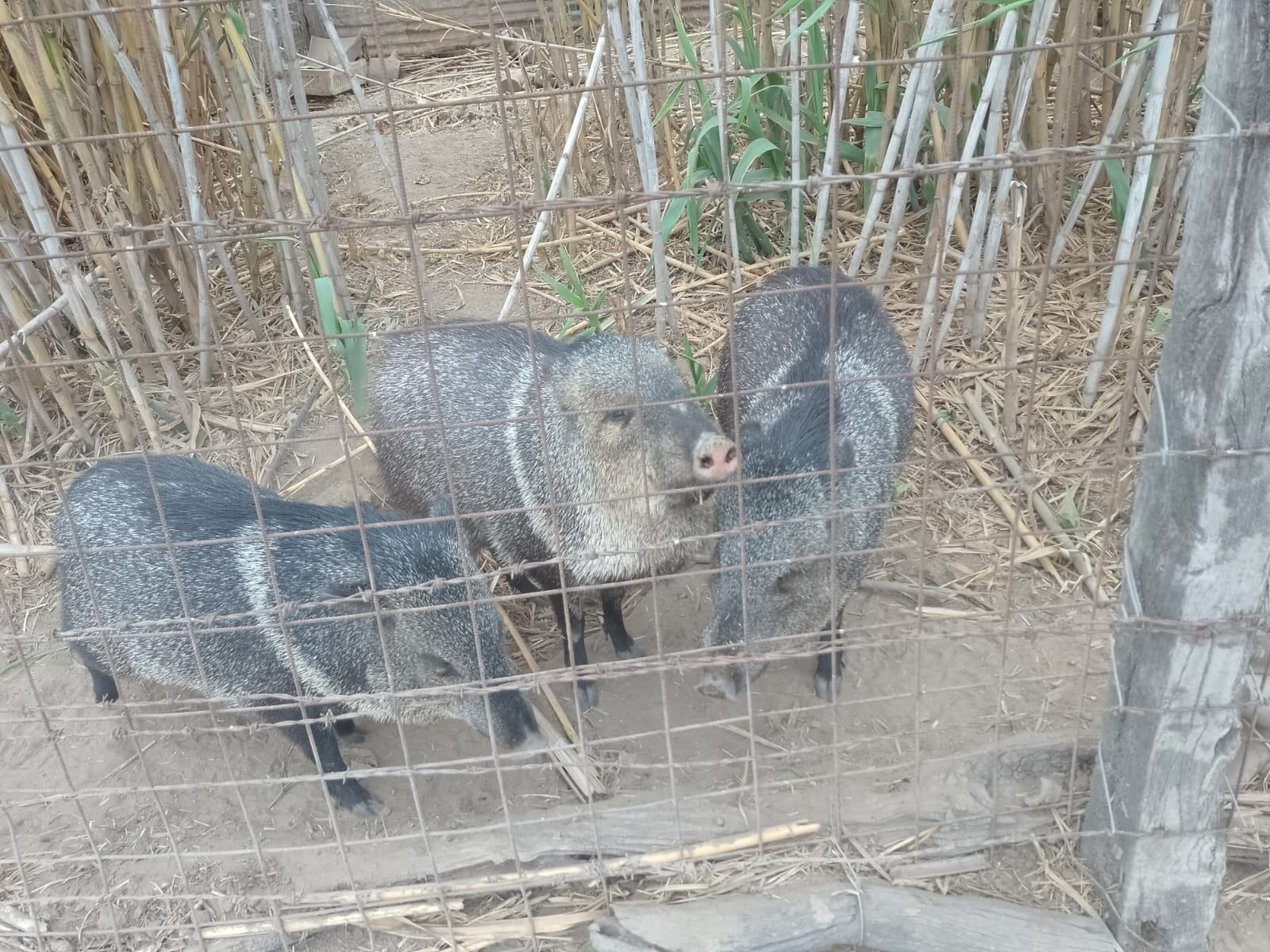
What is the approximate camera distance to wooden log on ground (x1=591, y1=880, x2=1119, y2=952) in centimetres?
219

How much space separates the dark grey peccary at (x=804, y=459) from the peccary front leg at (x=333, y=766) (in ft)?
2.83

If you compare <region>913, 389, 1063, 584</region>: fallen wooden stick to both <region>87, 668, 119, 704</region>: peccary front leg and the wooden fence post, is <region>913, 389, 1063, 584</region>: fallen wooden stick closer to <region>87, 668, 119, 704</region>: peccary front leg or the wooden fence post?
the wooden fence post

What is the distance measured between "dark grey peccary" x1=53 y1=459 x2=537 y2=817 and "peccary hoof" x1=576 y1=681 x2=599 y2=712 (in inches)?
15.6

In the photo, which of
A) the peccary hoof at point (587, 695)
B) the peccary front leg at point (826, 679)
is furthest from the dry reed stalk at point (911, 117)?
the peccary hoof at point (587, 695)

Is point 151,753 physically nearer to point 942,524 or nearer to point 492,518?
point 492,518

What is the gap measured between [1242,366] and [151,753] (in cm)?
262

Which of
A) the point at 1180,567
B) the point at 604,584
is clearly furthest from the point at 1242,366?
the point at 604,584

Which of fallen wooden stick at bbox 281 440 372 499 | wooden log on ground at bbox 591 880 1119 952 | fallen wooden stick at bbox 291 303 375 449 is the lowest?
wooden log on ground at bbox 591 880 1119 952

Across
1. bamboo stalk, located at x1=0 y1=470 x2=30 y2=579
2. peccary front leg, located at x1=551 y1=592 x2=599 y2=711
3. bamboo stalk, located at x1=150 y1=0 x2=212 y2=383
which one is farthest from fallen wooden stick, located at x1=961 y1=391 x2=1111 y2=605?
bamboo stalk, located at x1=0 y1=470 x2=30 y2=579

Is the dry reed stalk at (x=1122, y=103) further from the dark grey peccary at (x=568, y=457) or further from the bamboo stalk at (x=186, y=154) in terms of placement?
the bamboo stalk at (x=186, y=154)

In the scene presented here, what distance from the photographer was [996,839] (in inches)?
92.8

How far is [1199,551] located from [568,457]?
1.49 m

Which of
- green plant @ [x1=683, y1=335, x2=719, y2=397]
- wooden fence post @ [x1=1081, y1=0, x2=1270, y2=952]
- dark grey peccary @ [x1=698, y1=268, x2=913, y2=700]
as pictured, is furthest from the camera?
green plant @ [x1=683, y1=335, x2=719, y2=397]

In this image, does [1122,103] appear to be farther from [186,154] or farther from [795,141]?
[186,154]
